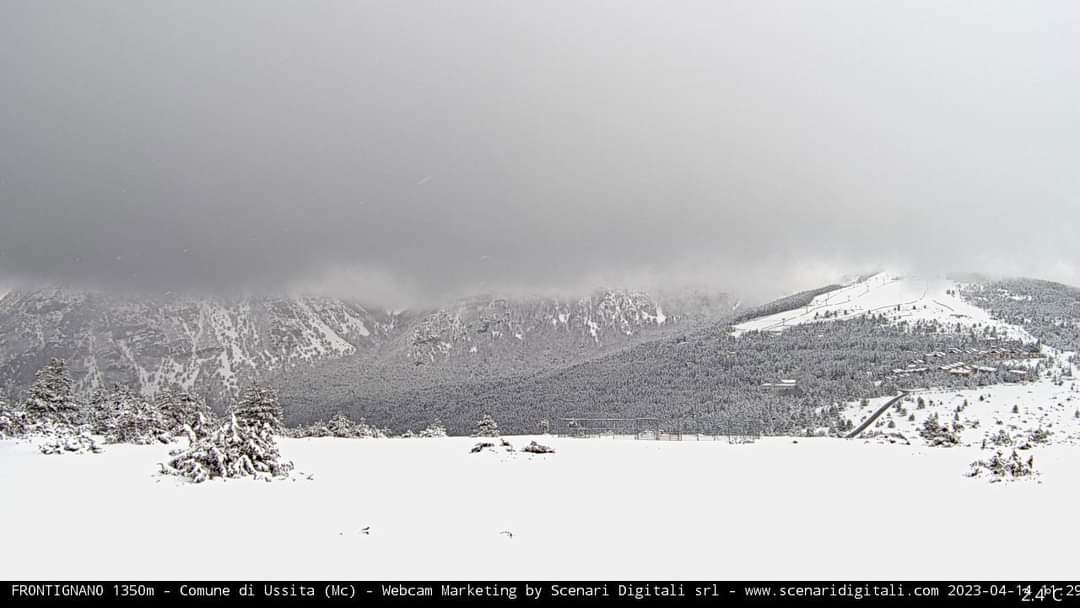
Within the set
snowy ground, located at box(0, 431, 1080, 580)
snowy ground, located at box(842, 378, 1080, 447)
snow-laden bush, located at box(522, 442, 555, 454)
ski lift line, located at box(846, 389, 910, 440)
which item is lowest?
ski lift line, located at box(846, 389, 910, 440)

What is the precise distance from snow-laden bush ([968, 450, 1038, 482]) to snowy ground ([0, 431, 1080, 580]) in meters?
0.49

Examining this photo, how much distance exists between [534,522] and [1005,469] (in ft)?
43.6

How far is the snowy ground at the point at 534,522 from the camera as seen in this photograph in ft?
25.8

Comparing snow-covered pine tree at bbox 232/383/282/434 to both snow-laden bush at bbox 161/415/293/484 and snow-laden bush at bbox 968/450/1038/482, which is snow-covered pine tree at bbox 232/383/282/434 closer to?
snow-laden bush at bbox 161/415/293/484

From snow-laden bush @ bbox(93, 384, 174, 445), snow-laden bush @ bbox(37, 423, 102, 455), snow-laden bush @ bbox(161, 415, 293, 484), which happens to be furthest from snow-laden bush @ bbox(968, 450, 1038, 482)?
snow-laden bush @ bbox(93, 384, 174, 445)

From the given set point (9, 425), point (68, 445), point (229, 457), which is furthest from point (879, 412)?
point (9, 425)

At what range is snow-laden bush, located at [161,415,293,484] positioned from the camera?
533 inches

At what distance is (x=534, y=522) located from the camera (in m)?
10.1

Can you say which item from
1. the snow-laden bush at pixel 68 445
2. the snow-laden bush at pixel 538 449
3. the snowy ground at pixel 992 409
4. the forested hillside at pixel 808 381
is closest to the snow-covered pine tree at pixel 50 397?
the snow-laden bush at pixel 68 445

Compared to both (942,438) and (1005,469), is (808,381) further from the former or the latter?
(1005,469)

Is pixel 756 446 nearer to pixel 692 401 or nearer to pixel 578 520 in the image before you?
pixel 578 520

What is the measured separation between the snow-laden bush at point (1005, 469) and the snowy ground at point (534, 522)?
0.49m
